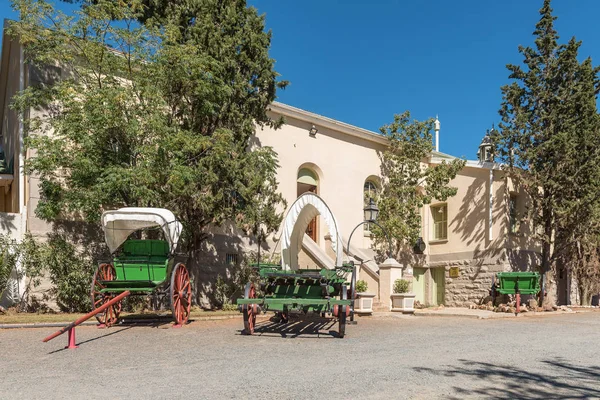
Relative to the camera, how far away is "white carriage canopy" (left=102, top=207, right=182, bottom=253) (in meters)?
10.7

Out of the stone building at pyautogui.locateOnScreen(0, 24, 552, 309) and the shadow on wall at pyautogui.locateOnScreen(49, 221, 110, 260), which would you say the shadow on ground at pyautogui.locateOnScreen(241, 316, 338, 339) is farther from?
the shadow on wall at pyautogui.locateOnScreen(49, 221, 110, 260)

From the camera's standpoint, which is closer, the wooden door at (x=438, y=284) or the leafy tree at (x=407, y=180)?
the leafy tree at (x=407, y=180)

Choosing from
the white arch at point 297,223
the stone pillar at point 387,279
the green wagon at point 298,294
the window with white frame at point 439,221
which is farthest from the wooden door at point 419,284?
the white arch at point 297,223

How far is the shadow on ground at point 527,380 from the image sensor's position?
5332 mm

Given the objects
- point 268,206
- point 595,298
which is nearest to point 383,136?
point 268,206

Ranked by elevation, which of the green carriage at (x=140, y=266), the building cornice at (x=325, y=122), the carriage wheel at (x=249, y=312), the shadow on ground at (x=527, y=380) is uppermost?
the building cornice at (x=325, y=122)

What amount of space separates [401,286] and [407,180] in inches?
244

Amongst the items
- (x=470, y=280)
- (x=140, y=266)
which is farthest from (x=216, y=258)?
(x=470, y=280)

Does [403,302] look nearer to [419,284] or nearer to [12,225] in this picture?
[419,284]

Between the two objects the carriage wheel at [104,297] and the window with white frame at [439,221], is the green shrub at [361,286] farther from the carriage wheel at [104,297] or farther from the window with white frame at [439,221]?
the window with white frame at [439,221]

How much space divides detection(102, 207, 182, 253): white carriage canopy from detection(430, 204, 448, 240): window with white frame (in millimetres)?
13577

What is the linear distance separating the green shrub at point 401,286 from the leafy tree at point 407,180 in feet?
13.0

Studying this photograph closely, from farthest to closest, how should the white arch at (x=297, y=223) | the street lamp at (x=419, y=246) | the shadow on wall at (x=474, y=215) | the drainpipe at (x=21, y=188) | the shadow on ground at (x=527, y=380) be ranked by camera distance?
the street lamp at (x=419, y=246), the shadow on wall at (x=474, y=215), the drainpipe at (x=21, y=188), the white arch at (x=297, y=223), the shadow on ground at (x=527, y=380)

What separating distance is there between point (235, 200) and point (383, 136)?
9.06 m
